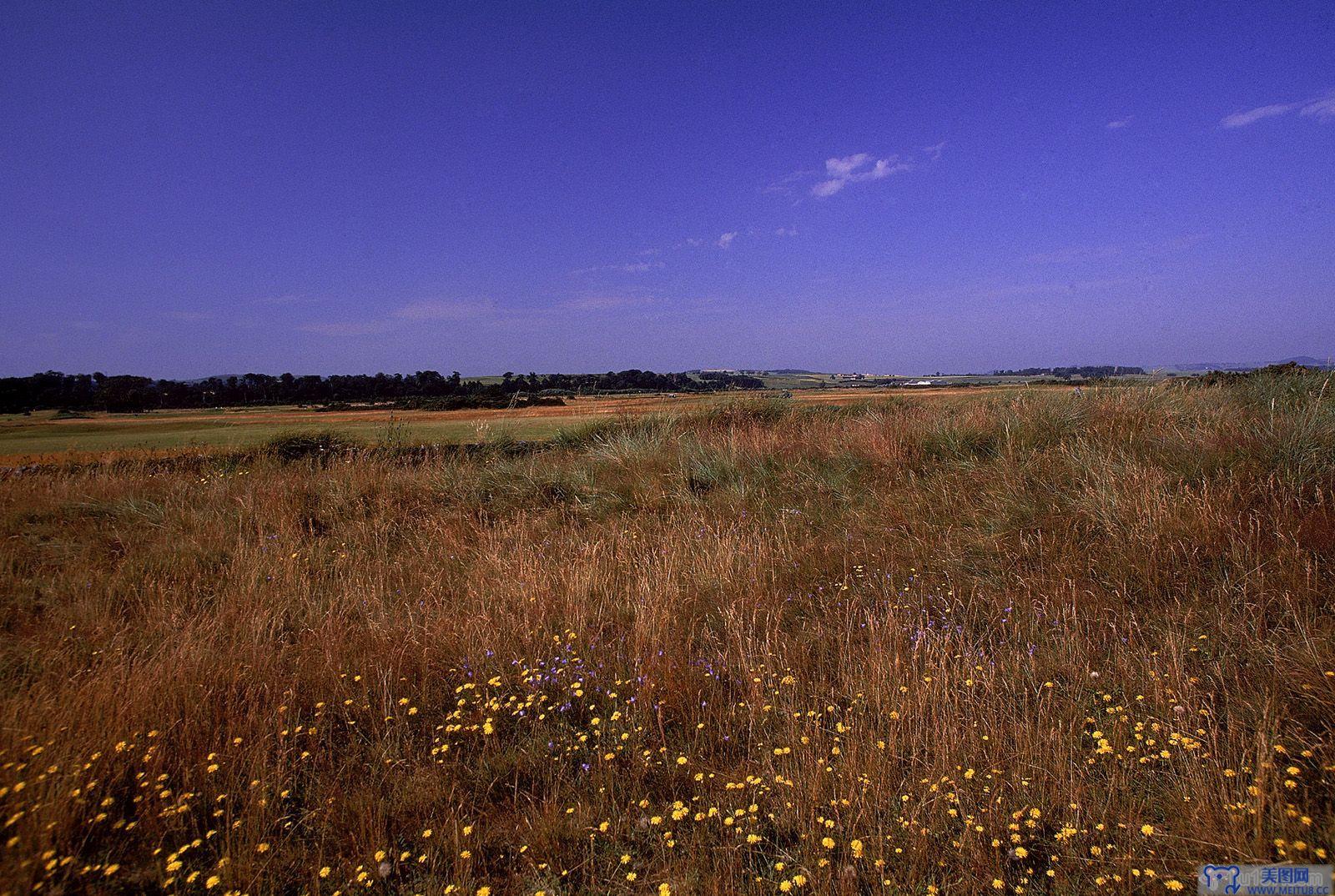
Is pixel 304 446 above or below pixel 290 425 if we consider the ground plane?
below

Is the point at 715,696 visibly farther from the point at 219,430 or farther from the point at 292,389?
the point at 292,389

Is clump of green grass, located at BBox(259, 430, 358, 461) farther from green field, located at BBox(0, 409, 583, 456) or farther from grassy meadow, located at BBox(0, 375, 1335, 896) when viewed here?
grassy meadow, located at BBox(0, 375, 1335, 896)

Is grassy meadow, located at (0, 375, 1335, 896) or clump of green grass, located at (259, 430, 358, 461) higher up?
clump of green grass, located at (259, 430, 358, 461)

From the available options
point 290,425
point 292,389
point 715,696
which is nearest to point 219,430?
point 290,425

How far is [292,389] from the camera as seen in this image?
109 ft

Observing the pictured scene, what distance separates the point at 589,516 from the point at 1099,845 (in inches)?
262
